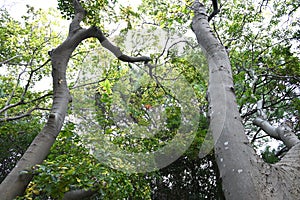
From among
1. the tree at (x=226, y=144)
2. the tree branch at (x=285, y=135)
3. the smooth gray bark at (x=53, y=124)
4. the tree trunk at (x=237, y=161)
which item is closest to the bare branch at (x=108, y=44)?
the smooth gray bark at (x=53, y=124)

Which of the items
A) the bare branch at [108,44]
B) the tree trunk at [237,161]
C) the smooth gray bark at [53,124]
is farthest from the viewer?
the bare branch at [108,44]

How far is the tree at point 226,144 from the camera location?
1144mm

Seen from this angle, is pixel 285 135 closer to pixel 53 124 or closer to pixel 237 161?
pixel 237 161

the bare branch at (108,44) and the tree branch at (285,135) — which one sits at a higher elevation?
the bare branch at (108,44)

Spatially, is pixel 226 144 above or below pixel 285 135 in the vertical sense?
below

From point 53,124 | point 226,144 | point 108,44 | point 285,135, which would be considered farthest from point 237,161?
point 108,44

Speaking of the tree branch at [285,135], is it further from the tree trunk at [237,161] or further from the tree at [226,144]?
the tree trunk at [237,161]

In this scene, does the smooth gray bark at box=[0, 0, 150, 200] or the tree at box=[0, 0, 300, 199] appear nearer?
the tree at box=[0, 0, 300, 199]

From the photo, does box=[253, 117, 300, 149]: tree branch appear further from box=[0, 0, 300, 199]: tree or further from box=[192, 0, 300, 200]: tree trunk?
box=[192, 0, 300, 200]: tree trunk

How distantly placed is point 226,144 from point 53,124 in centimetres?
149

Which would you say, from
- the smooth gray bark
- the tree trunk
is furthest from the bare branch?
the tree trunk

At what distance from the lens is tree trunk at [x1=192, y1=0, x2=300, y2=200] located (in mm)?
1115

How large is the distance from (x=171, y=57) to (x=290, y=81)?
9.67 ft

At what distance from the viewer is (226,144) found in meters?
1.30
